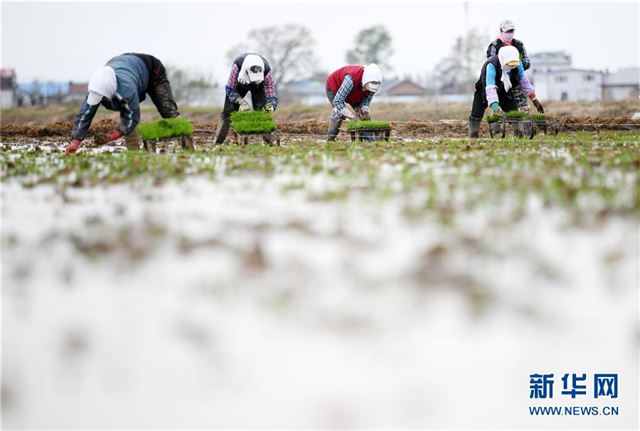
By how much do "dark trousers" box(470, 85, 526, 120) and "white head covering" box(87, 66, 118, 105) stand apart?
20.7 ft

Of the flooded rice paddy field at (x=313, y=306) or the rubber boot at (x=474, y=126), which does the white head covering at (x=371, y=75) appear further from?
the flooded rice paddy field at (x=313, y=306)

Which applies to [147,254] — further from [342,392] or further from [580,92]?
[580,92]

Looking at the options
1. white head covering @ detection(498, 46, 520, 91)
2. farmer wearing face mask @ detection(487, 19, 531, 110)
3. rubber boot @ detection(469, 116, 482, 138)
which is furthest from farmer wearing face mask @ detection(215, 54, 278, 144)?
farmer wearing face mask @ detection(487, 19, 531, 110)

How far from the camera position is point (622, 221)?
407cm

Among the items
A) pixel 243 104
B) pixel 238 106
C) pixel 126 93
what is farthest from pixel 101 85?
pixel 238 106

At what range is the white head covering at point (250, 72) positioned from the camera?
1184 centimetres

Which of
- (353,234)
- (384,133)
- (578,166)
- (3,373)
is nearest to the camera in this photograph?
(3,373)

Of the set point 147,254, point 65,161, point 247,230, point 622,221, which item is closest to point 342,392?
point 147,254

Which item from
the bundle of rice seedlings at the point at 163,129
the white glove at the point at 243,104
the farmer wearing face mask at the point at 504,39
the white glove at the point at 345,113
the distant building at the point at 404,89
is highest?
the distant building at the point at 404,89

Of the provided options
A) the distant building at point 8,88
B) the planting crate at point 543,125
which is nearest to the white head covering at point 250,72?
the planting crate at point 543,125

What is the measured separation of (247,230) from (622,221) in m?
1.96

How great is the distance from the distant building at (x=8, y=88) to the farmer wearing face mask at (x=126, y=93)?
6635cm

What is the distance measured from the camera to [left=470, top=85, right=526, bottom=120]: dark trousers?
13344 millimetres

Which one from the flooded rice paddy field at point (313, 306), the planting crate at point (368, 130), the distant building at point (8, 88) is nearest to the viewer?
the flooded rice paddy field at point (313, 306)
